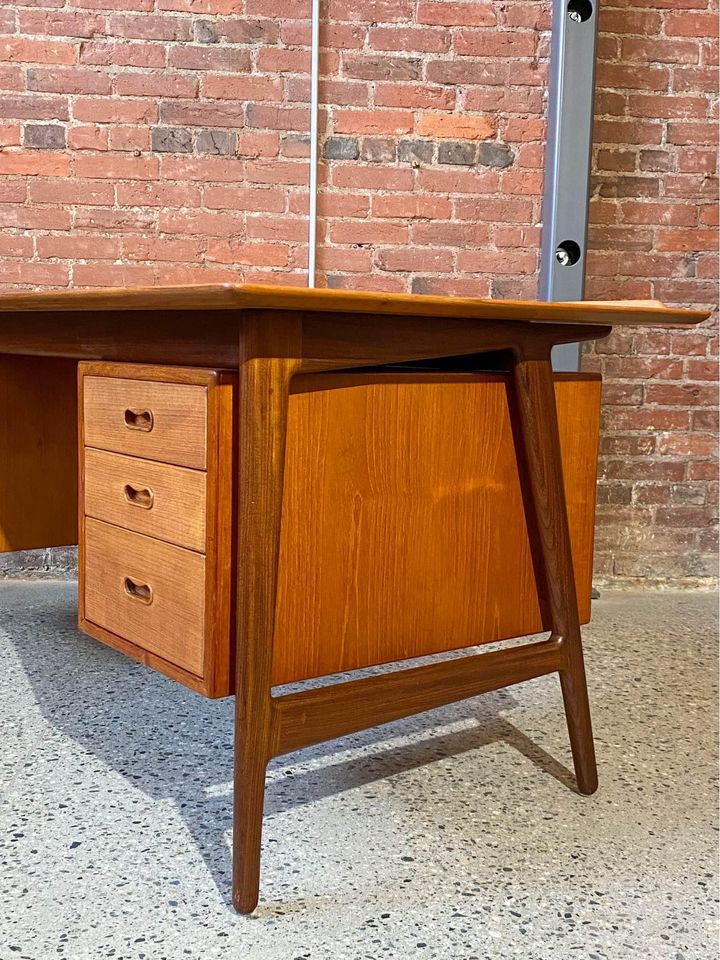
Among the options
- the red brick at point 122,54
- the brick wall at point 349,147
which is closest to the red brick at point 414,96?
the brick wall at point 349,147

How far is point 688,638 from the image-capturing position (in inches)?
101

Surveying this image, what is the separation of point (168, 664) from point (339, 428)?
0.39 metres

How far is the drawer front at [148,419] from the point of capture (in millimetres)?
1269

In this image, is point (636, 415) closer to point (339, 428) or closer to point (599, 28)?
point (599, 28)

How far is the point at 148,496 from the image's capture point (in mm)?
1377

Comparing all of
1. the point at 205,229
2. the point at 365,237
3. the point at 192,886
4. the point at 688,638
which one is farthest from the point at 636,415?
the point at 192,886

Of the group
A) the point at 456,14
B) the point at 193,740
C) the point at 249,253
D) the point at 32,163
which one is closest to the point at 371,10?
the point at 456,14

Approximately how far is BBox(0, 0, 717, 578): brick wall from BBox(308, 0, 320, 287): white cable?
1.1 inches

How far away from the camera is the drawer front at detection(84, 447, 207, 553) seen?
4.21 ft


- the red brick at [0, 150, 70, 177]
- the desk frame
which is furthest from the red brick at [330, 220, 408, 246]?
the desk frame

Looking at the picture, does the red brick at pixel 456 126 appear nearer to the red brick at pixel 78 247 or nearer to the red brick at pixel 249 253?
the red brick at pixel 249 253

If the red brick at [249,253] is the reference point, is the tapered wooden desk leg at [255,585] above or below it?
below

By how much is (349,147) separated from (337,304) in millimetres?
1731

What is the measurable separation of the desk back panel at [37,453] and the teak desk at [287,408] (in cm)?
37
